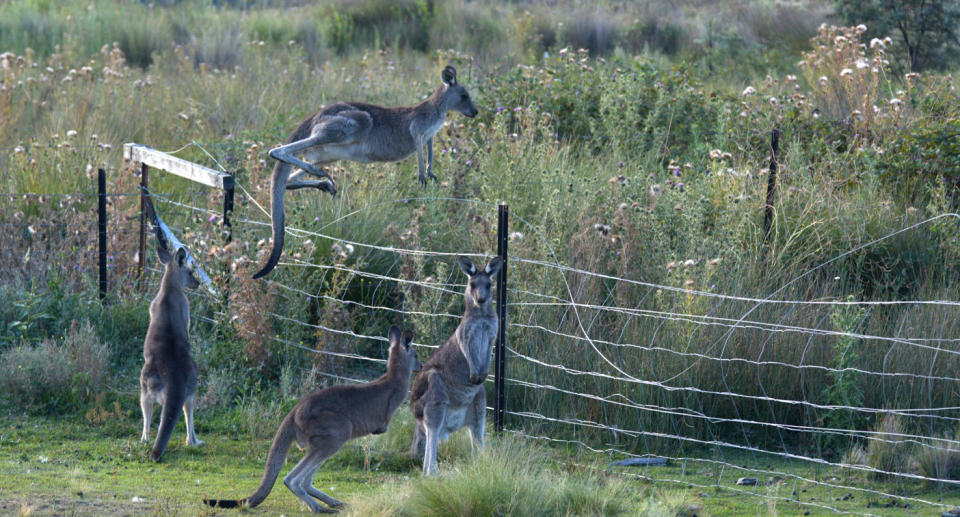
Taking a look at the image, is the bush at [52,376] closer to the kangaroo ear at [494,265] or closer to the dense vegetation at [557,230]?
the dense vegetation at [557,230]

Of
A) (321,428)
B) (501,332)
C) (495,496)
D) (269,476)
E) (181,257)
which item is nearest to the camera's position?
(495,496)

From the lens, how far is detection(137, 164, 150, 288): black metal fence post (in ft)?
33.0

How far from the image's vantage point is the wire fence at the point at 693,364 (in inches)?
278

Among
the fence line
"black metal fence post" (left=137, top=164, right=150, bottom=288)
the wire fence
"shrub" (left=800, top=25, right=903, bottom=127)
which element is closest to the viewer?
the fence line

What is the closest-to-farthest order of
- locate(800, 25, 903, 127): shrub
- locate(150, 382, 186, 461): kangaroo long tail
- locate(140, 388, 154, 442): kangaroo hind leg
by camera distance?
locate(150, 382, 186, 461): kangaroo long tail → locate(140, 388, 154, 442): kangaroo hind leg → locate(800, 25, 903, 127): shrub

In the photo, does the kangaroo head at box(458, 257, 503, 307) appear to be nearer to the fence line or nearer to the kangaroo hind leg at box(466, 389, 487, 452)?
the kangaroo hind leg at box(466, 389, 487, 452)

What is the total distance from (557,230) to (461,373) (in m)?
3.18

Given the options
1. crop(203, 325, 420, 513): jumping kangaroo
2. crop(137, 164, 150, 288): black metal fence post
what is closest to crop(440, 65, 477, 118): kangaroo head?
crop(203, 325, 420, 513): jumping kangaroo

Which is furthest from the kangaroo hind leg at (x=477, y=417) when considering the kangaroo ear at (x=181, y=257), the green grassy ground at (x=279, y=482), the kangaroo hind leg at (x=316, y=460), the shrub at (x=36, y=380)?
the shrub at (x=36, y=380)

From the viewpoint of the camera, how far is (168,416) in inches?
286

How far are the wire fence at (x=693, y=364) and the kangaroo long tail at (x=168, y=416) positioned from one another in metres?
1.54

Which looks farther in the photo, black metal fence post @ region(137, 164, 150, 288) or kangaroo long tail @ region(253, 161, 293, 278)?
black metal fence post @ region(137, 164, 150, 288)

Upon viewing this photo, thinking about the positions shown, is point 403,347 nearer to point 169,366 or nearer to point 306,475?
point 306,475

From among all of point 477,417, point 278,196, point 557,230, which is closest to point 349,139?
point 278,196
